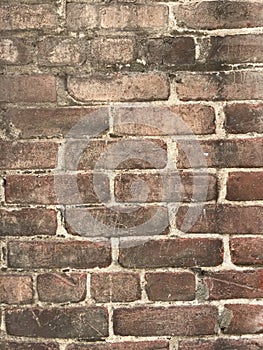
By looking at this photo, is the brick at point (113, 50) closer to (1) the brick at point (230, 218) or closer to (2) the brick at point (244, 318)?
(1) the brick at point (230, 218)

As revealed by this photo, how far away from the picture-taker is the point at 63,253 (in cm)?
152

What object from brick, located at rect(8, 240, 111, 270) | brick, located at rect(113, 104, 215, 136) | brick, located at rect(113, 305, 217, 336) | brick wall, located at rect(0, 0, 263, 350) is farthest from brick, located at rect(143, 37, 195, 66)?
brick, located at rect(113, 305, 217, 336)

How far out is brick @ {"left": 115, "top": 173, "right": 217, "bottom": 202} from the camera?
1.51m

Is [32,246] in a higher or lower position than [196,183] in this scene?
lower

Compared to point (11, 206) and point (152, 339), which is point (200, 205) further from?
point (11, 206)

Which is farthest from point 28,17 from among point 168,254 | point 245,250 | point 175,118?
point 245,250

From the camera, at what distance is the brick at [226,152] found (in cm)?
151

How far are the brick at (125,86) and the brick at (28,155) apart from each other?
18 centimetres

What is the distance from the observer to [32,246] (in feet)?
4.99

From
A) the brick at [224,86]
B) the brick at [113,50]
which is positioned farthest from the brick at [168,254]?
the brick at [113,50]

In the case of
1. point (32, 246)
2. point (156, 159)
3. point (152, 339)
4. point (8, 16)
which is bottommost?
point (152, 339)

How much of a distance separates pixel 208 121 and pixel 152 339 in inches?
23.3

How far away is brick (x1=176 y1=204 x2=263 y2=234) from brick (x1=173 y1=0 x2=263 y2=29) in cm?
47

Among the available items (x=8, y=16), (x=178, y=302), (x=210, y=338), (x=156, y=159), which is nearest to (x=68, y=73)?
(x=8, y=16)
